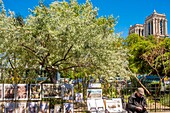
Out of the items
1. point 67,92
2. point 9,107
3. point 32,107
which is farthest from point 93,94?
point 9,107

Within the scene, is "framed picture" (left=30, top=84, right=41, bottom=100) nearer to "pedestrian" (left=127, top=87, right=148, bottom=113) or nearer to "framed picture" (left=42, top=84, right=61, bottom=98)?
"framed picture" (left=42, top=84, right=61, bottom=98)

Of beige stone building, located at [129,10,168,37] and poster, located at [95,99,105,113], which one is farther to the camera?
Result: beige stone building, located at [129,10,168,37]

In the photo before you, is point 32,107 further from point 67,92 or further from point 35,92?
point 67,92

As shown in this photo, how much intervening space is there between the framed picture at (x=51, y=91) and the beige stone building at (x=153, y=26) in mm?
91976

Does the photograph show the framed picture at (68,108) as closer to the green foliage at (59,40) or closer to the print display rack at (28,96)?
the print display rack at (28,96)

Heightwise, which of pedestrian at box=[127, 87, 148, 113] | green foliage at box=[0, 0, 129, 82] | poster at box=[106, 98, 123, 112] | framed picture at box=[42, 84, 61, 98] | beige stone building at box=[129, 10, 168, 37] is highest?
beige stone building at box=[129, 10, 168, 37]

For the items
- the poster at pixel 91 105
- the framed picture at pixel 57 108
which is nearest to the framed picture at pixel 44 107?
the framed picture at pixel 57 108

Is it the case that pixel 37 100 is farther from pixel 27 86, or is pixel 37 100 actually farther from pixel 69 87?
pixel 69 87

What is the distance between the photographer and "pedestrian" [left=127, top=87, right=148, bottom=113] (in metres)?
6.28

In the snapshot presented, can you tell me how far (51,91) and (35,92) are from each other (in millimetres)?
464

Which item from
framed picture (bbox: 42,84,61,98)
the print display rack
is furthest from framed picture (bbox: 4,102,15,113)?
framed picture (bbox: 42,84,61,98)

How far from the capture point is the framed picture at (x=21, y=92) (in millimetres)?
6926

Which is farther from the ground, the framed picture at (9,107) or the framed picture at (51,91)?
the framed picture at (51,91)

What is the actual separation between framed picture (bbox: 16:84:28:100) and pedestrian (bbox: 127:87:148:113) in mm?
2886
